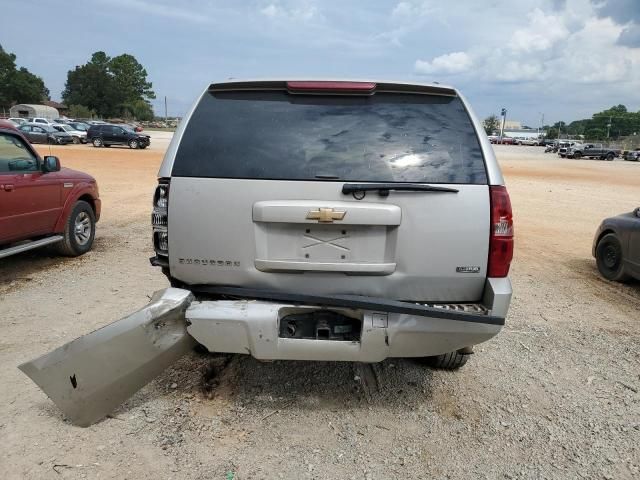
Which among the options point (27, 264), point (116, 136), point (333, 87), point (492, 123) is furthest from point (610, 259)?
point (492, 123)

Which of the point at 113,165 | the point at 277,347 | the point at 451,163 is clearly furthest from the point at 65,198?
the point at 113,165

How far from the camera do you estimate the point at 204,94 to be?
3.30 metres

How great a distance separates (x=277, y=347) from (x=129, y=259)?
4804 millimetres

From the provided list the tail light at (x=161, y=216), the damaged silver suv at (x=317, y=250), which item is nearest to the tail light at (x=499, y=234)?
the damaged silver suv at (x=317, y=250)

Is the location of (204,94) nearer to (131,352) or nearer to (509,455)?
(131,352)

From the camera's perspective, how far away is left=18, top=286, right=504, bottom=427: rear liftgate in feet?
9.60

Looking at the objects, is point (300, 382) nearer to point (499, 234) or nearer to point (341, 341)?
point (341, 341)

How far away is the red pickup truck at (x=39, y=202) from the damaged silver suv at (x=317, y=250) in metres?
3.68

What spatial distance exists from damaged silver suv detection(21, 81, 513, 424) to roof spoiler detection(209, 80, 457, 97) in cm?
Answer: 3

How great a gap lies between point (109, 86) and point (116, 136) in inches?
3577

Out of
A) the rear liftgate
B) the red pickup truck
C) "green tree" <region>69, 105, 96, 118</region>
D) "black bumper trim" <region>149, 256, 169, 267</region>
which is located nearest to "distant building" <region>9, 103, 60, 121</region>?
"green tree" <region>69, 105, 96, 118</region>

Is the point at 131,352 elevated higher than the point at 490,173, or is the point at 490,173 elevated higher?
the point at 490,173

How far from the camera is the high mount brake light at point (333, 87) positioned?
312 centimetres

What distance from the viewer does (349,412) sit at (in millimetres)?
3371
